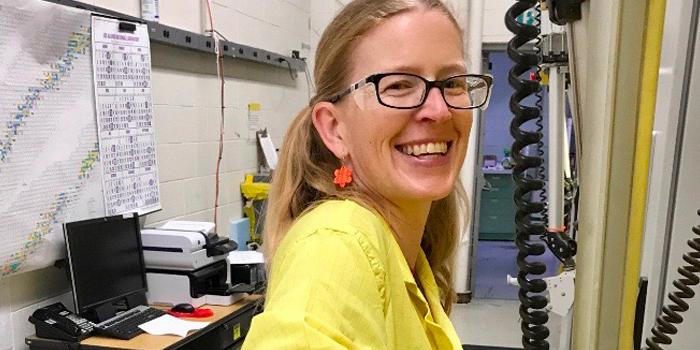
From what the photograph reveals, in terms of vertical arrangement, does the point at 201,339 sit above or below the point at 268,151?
below

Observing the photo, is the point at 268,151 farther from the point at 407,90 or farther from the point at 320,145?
the point at 407,90

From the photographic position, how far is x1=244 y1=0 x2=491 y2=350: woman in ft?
2.44

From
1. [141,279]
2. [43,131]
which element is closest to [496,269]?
Result: [141,279]

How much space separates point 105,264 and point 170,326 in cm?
42

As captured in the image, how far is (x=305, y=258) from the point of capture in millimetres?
750

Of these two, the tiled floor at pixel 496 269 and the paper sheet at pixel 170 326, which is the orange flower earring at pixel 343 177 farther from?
the tiled floor at pixel 496 269

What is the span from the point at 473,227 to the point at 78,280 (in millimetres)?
3681

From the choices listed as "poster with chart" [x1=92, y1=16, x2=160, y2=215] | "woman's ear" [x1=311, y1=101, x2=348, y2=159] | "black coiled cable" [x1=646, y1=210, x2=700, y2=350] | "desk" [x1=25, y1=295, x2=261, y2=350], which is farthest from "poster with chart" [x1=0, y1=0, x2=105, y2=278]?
"black coiled cable" [x1=646, y1=210, x2=700, y2=350]

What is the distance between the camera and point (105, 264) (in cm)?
251

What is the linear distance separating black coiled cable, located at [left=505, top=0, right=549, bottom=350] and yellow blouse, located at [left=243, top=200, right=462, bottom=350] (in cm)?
34

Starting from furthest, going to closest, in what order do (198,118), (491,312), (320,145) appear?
(491,312) < (198,118) < (320,145)

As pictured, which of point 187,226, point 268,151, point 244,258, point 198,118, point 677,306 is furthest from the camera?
point 268,151

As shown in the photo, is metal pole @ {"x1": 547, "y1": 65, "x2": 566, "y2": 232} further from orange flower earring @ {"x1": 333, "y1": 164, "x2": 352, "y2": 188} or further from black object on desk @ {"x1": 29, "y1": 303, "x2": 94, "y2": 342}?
black object on desk @ {"x1": 29, "y1": 303, "x2": 94, "y2": 342}

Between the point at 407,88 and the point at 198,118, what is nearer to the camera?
the point at 407,88
